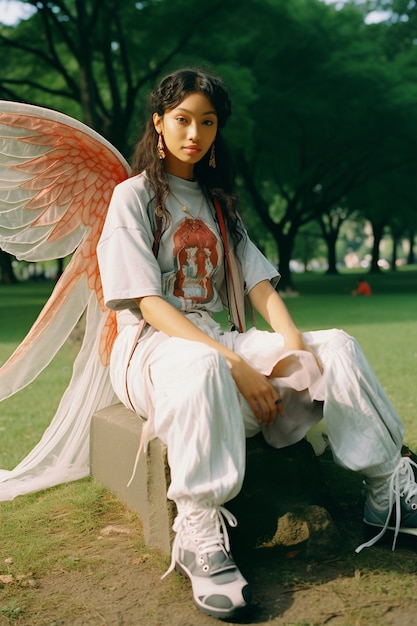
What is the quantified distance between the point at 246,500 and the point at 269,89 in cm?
1704

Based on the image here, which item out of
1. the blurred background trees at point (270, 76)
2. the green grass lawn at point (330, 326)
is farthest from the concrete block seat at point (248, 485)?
the blurred background trees at point (270, 76)

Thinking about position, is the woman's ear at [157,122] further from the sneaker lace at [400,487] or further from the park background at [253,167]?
the sneaker lace at [400,487]

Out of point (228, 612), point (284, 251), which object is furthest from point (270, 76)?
point (228, 612)

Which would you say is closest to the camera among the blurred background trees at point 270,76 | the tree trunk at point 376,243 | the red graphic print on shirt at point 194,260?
the red graphic print on shirt at point 194,260

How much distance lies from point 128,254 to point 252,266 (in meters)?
0.68

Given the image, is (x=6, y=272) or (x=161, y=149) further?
(x=6, y=272)

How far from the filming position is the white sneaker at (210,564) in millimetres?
2291

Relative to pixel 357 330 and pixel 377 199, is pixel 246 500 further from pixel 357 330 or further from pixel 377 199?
pixel 377 199

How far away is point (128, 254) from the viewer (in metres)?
2.85

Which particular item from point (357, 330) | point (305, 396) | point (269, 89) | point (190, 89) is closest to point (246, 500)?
point (305, 396)

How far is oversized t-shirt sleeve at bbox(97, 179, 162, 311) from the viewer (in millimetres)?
2832

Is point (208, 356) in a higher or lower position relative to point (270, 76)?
lower

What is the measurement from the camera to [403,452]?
3039 mm

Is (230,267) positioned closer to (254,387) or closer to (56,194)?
(254,387)
